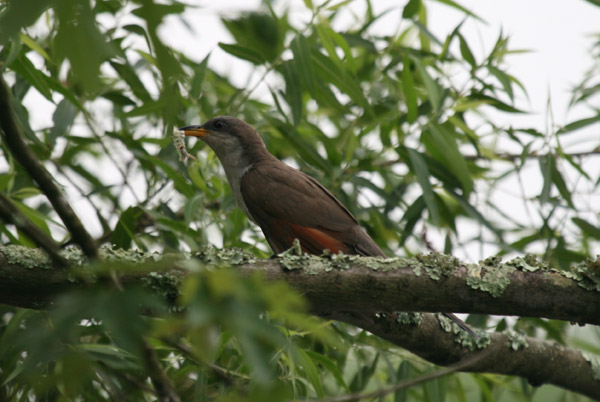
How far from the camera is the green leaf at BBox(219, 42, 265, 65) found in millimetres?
4609

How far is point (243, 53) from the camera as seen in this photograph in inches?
183

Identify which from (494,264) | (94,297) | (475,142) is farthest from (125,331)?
(475,142)

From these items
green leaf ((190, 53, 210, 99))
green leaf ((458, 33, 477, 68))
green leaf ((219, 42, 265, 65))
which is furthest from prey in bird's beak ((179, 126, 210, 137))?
green leaf ((458, 33, 477, 68))

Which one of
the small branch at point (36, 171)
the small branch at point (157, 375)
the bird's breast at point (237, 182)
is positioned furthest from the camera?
the bird's breast at point (237, 182)

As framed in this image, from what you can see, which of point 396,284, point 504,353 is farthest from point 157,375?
point 504,353

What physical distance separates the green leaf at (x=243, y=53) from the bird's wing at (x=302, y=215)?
0.82 m

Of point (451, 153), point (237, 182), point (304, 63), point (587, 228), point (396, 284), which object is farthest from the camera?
point (237, 182)

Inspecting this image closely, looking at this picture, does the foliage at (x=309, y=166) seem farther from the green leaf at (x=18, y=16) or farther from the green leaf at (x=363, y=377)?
the green leaf at (x=18, y=16)

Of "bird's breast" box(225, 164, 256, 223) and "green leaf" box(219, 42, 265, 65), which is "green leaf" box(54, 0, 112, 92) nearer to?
"green leaf" box(219, 42, 265, 65)

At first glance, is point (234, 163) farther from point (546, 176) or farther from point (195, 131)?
point (546, 176)

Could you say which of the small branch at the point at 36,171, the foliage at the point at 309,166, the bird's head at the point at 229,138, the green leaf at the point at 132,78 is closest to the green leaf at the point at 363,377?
the foliage at the point at 309,166

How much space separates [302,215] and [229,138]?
1.05 meters

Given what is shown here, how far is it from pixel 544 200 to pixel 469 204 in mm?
493

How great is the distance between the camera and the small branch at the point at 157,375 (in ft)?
5.25
